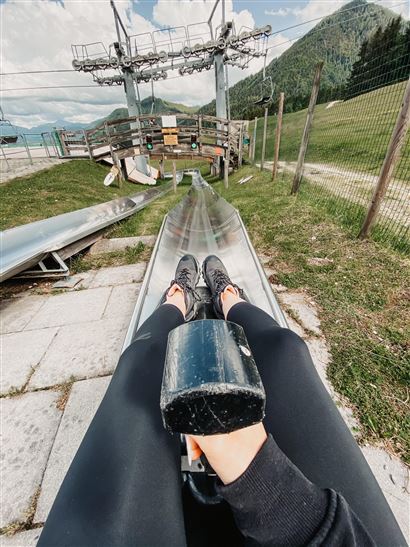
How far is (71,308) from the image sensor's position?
2.57 metres

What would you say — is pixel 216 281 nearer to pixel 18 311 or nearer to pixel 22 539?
pixel 22 539

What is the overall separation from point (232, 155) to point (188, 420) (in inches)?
574

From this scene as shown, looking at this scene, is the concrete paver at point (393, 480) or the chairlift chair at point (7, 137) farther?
the chairlift chair at point (7, 137)

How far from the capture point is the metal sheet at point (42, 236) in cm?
260

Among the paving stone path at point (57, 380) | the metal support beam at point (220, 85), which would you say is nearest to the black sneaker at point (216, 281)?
the paving stone path at point (57, 380)

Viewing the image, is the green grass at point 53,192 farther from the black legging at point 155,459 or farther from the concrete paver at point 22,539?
the black legging at point 155,459

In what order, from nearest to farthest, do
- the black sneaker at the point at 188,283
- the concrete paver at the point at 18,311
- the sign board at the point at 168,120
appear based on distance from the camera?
1. the black sneaker at the point at 188,283
2. the concrete paver at the point at 18,311
3. the sign board at the point at 168,120

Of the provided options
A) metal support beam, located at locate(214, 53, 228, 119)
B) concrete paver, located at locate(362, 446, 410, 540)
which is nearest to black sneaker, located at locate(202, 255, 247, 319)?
concrete paver, located at locate(362, 446, 410, 540)

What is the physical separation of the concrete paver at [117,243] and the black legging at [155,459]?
3.06 meters

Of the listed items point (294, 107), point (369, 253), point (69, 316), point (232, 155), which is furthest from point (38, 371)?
point (294, 107)

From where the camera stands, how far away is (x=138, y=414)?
0.95m

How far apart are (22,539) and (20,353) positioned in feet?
4.33

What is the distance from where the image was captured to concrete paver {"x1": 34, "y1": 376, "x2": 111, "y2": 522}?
118cm

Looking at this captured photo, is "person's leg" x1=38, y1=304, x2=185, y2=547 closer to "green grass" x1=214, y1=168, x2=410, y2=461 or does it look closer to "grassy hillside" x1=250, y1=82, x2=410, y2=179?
"green grass" x1=214, y1=168, x2=410, y2=461
